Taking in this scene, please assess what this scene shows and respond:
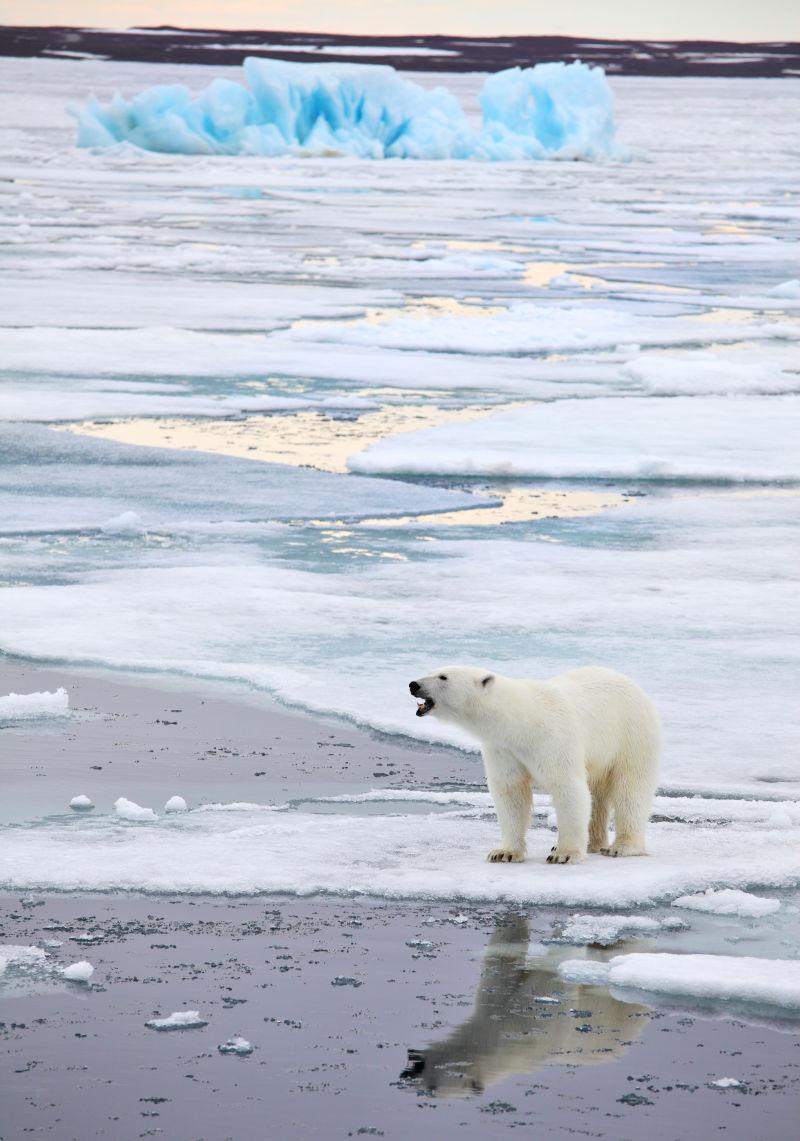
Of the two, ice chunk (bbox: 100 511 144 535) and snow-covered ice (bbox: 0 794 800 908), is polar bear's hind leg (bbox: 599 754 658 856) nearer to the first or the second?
snow-covered ice (bbox: 0 794 800 908)

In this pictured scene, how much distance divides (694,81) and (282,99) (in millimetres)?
91184

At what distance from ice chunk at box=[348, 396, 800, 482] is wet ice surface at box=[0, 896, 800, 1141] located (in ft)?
20.1

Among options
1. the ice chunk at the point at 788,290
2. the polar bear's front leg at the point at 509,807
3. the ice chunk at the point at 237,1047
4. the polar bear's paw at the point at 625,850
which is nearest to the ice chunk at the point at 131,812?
the polar bear's front leg at the point at 509,807

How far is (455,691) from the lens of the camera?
400 centimetres

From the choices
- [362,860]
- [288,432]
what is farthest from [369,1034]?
[288,432]

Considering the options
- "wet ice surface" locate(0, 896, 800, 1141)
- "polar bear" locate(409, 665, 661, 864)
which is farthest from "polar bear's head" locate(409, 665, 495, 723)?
"wet ice surface" locate(0, 896, 800, 1141)

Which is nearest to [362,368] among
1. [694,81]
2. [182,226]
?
[182,226]

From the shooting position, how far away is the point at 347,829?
162 inches

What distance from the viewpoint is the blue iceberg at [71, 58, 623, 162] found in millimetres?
38594

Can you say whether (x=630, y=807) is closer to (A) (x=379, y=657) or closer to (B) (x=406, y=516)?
(A) (x=379, y=657)

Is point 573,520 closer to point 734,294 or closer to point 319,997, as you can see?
point 319,997

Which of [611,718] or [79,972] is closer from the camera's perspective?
[79,972]

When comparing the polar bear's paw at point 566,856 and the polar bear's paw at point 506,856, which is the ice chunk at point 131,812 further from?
the polar bear's paw at point 566,856

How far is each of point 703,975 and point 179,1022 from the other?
0.93m
